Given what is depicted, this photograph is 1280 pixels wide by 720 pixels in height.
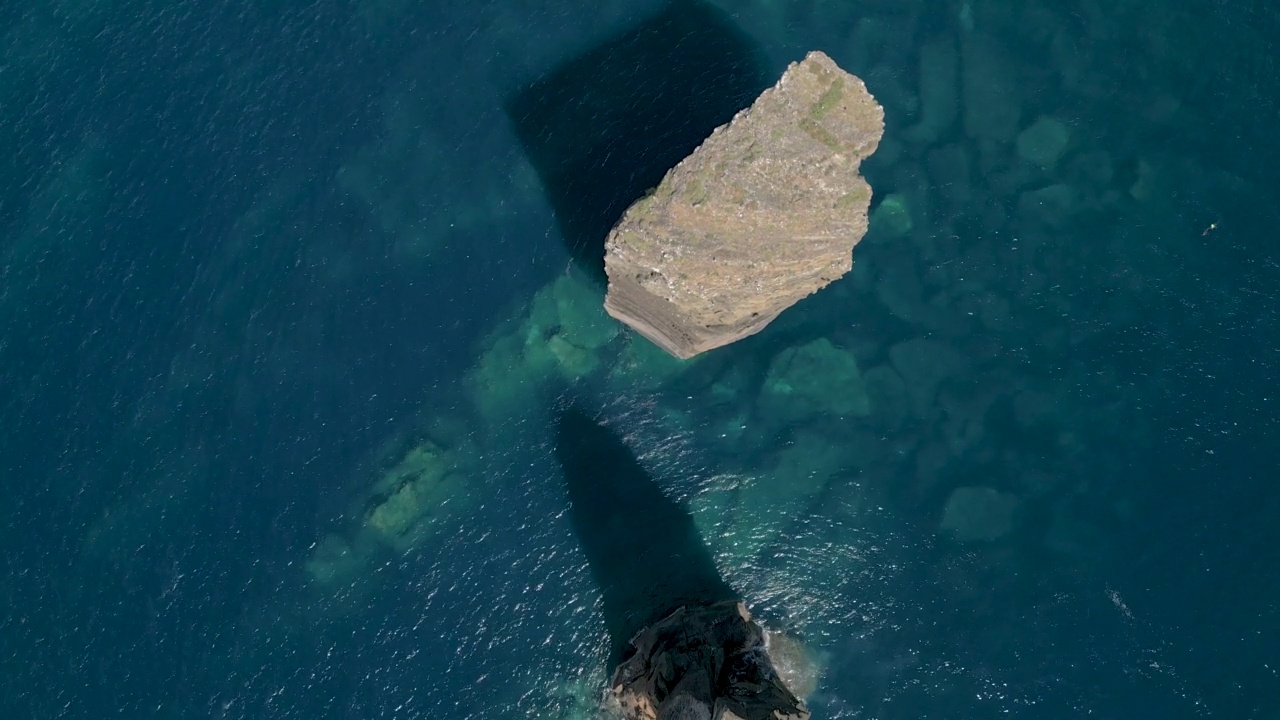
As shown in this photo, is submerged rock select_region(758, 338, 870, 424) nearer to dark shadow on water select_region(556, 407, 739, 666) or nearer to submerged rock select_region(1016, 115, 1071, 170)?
dark shadow on water select_region(556, 407, 739, 666)

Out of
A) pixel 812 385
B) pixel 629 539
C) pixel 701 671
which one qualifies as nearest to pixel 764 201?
pixel 812 385

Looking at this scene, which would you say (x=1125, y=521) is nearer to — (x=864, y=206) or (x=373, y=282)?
(x=864, y=206)

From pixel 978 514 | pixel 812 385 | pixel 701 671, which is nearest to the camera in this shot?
pixel 701 671

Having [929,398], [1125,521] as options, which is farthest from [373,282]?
[1125,521]

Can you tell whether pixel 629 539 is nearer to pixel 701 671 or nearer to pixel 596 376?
pixel 701 671

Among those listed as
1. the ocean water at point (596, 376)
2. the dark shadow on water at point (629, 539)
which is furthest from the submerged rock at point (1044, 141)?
the dark shadow on water at point (629, 539)

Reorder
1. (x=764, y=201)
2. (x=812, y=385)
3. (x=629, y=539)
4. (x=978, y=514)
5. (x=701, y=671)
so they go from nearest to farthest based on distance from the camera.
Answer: (x=764, y=201) → (x=701, y=671) → (x=978, y=514) → (x=629, y=539) → (x=812, y=385)
